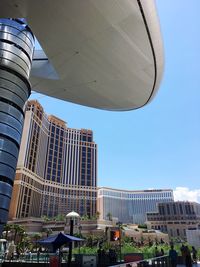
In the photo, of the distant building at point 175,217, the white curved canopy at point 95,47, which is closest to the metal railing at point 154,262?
the white curved canopy at point 95,47

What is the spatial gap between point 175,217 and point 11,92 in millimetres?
110752

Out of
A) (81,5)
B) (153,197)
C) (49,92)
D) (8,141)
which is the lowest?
(8,141)

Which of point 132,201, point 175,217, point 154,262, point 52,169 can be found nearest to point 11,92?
point 154,262

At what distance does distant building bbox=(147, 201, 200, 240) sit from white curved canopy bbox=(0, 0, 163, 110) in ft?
316

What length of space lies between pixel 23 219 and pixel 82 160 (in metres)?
40.8

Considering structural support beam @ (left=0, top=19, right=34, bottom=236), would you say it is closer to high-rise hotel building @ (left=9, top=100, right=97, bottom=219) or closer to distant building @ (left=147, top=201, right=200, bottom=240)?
high-rise hotel building @ (left=9, top=100, right=97, bottom=219)

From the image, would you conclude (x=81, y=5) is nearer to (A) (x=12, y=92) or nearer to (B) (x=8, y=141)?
(A) (x=12, y=92)

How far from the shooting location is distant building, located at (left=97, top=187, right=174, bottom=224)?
446 ft

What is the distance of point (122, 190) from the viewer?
146m

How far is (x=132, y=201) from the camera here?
478 ft

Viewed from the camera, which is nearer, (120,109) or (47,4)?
(47,4)

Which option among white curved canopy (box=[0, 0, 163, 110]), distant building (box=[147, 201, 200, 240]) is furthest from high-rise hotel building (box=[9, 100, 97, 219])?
white curved canopy (box=[0, 0, 163, 110])

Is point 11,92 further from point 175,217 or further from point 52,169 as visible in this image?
point 175,217

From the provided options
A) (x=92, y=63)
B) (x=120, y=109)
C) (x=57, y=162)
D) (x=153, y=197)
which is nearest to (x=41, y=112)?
(x=57, y=162)
